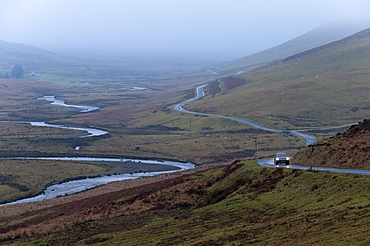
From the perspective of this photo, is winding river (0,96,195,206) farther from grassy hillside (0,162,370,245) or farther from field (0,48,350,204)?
grassy hillside (0,162,370,245)

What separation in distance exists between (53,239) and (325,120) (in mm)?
115239

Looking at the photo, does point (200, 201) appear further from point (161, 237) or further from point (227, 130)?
point (227, 130)

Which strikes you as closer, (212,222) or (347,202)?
(347,202)

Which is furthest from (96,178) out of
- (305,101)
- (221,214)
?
(305,101)

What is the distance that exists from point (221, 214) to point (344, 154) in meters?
15.1

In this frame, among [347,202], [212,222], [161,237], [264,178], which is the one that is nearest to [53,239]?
[161,237]

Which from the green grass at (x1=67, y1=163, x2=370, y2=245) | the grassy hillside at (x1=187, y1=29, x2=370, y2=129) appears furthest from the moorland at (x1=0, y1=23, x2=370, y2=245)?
the grassy hillside at (x1=187, y1=29, x2=370, y2=129)

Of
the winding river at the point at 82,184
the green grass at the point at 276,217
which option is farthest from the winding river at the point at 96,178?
the green grass at the point at 276,217

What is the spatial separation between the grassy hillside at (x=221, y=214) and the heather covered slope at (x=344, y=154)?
552cm

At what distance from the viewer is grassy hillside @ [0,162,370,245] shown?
24.6 m

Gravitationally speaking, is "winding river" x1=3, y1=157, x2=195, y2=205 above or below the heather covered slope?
below

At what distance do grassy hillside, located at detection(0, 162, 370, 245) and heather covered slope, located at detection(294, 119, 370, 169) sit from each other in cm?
552

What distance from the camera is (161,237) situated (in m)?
29.7

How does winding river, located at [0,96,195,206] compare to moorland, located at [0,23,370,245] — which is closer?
moorland, located at [0,23,370,245]
